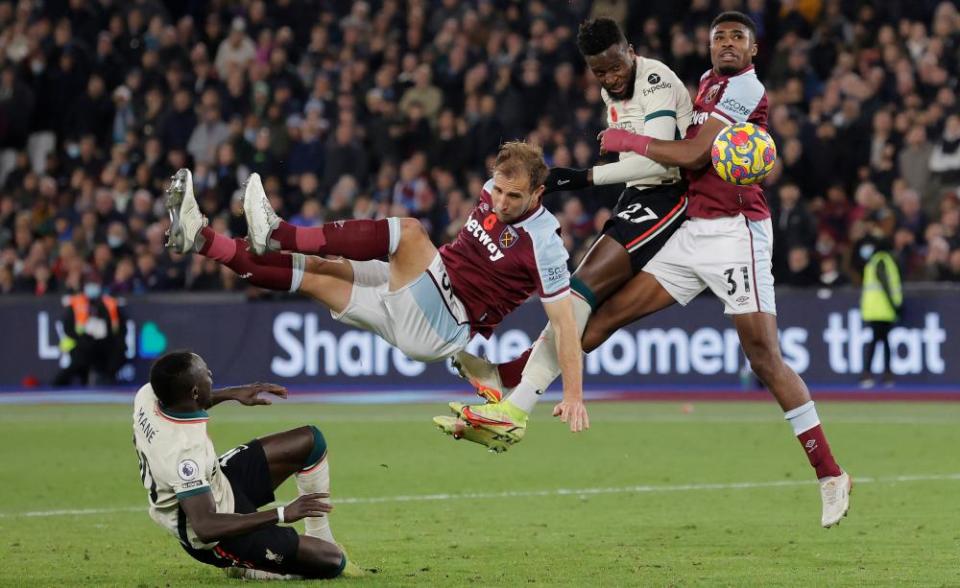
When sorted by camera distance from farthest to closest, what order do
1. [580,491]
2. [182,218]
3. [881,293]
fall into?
[881,293], [580,491], [182,218]

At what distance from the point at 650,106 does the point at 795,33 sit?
1285cm

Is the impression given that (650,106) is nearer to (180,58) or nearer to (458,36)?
(458,36)

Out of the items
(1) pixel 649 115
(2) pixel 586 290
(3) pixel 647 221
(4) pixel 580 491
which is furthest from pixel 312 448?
(4) pixel 580 491

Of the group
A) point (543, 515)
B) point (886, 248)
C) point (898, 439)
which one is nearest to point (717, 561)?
point (543, 515)

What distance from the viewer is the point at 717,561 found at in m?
8.55

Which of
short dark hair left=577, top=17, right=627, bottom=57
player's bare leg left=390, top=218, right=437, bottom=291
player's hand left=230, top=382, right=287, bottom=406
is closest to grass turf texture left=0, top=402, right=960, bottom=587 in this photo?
player's hand left=230, top=382, right=287, bottom=406

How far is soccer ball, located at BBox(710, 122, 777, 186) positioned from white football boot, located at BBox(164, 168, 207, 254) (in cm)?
286

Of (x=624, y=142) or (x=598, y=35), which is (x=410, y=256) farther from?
(x=598, y=35)

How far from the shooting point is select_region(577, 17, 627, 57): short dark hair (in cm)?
880

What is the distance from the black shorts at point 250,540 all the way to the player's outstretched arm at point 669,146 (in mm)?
2614

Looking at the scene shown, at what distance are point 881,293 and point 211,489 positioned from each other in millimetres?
12276

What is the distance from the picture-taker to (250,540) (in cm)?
779

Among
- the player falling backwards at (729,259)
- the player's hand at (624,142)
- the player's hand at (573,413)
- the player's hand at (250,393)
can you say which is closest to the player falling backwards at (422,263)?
the player's hand at (573,413)

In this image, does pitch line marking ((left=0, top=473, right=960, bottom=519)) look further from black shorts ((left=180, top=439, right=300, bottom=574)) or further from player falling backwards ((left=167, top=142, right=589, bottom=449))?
black shorts ((left=180, top=439, right=300, bottom=574))
